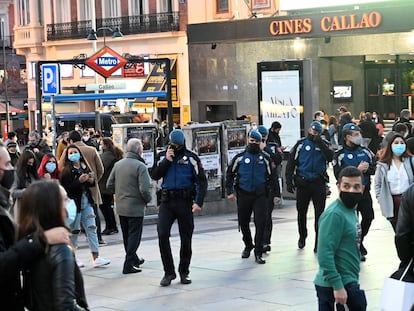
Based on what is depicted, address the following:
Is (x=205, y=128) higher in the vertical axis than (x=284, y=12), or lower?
lower

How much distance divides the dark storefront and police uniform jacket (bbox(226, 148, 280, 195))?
15.0 meters

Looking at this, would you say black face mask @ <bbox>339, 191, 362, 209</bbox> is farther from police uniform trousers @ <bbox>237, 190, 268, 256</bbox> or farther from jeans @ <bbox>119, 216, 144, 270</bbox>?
police uniform trousers @ <bbox>237, 190, 268, 256</bbox>

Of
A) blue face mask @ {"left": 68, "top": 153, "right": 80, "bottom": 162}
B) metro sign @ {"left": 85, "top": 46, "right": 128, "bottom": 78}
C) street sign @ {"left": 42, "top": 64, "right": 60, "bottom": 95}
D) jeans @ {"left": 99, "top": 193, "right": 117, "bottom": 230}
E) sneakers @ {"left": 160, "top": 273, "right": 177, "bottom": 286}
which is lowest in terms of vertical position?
sneakers @ {"left": 160, "top": 273, "right": 177, "bottom": 286}

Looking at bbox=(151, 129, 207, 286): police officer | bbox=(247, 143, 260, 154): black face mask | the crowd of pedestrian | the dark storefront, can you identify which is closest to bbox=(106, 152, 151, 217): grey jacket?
the crowd of pedestrian

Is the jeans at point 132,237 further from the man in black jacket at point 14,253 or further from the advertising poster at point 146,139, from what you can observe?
the man in black jacket at point 14,253

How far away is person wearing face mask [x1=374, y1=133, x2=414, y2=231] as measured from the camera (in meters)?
11.9

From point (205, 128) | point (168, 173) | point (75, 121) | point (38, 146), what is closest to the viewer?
point (168, 173)

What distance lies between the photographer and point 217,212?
19.8 m

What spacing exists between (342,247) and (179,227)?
4991 millimetres

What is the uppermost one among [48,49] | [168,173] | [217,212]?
[48,49]

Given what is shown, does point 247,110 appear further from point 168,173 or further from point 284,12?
point 168,173

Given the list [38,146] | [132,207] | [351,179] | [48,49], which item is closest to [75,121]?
[48,49]

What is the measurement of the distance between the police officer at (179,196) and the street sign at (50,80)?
29.1ft

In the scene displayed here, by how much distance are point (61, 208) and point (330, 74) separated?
2966 centimetres
